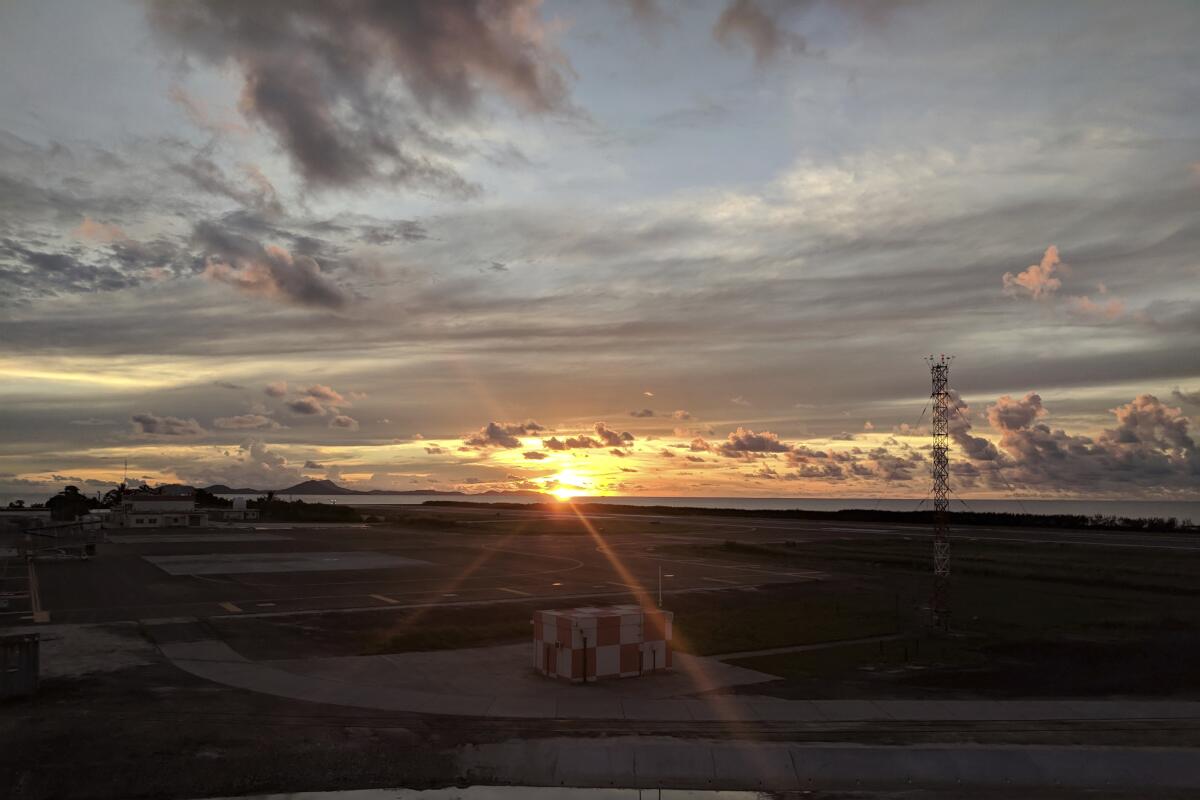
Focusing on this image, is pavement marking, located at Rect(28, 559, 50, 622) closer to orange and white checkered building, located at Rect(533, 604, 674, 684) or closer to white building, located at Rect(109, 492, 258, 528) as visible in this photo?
orange and white checkered building, located at Rect(533, 604, 674, 684)

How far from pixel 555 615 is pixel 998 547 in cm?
6785

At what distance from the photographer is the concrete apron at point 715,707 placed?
2061 centimetres

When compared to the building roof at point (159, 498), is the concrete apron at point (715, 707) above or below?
below

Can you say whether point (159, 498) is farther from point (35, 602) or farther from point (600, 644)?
point (600, 644)

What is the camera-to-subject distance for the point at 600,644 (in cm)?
2444

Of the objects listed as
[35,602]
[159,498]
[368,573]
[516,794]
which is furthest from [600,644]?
[159,498]

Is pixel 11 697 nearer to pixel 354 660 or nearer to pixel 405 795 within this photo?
pixel 354 660

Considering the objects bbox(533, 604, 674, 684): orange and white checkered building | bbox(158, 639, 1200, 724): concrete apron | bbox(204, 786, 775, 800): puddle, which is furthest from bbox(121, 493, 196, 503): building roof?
bbox(204, 786, 775, 800): puddle

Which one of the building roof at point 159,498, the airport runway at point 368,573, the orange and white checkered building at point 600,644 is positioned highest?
the building roof at point 159,498

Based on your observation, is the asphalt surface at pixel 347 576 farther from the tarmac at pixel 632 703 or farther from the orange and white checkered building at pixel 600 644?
the orange and white checkered building at pixel 600 644

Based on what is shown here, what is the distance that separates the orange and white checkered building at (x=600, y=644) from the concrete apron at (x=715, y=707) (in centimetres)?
95

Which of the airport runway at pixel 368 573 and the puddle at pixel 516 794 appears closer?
the puddle at pixel 516 794

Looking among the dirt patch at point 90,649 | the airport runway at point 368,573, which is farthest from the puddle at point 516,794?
the airport runway at point 368,573

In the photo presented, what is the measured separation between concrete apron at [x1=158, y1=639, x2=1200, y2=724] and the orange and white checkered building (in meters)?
0.95
